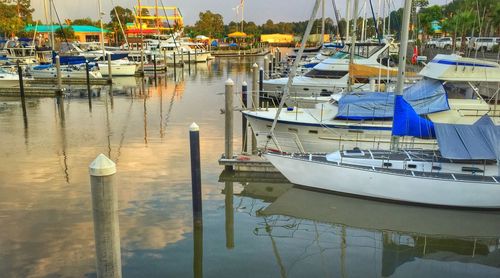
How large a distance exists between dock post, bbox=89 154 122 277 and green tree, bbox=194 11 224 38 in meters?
105

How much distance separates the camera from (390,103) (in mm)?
14242

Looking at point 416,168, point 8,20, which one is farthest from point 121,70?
point 416,168

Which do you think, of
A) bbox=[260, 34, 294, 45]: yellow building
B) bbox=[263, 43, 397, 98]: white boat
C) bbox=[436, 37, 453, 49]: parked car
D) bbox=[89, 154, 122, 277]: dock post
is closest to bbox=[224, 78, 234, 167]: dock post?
bbox=[89, 154, 122, 277]: dock post

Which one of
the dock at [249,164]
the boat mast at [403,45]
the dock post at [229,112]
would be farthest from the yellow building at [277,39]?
the boat mast at [403,45]

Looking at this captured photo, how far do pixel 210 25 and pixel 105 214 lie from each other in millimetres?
109137

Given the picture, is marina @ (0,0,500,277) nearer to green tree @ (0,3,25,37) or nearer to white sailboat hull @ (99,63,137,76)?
white sailboat hull @ (99,63,137,76)

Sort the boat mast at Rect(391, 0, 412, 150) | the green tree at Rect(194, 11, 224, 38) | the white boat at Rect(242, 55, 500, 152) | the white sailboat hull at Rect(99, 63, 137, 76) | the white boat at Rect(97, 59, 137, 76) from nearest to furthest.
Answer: the boat mast at Rect(391, 0, 412, 150) → the white boat at Rect(242, 55, 500, 152) → the white boat at Rect(97, 59, 137, 76) → the white sailboat hull at Rect(99, 63, 137, 76) → the green tree at Rect(194, 11, 224, 38)

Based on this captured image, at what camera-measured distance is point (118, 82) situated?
38344mm

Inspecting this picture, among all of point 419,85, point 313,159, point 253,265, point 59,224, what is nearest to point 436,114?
point 419,85

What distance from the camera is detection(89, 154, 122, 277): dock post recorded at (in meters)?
5.23

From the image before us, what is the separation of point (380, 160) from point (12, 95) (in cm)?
2627

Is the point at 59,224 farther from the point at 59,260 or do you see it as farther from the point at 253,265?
the point at 253,265

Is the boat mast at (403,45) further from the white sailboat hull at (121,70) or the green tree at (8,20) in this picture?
the green tree at (8,20)

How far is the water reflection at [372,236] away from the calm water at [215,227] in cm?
2
